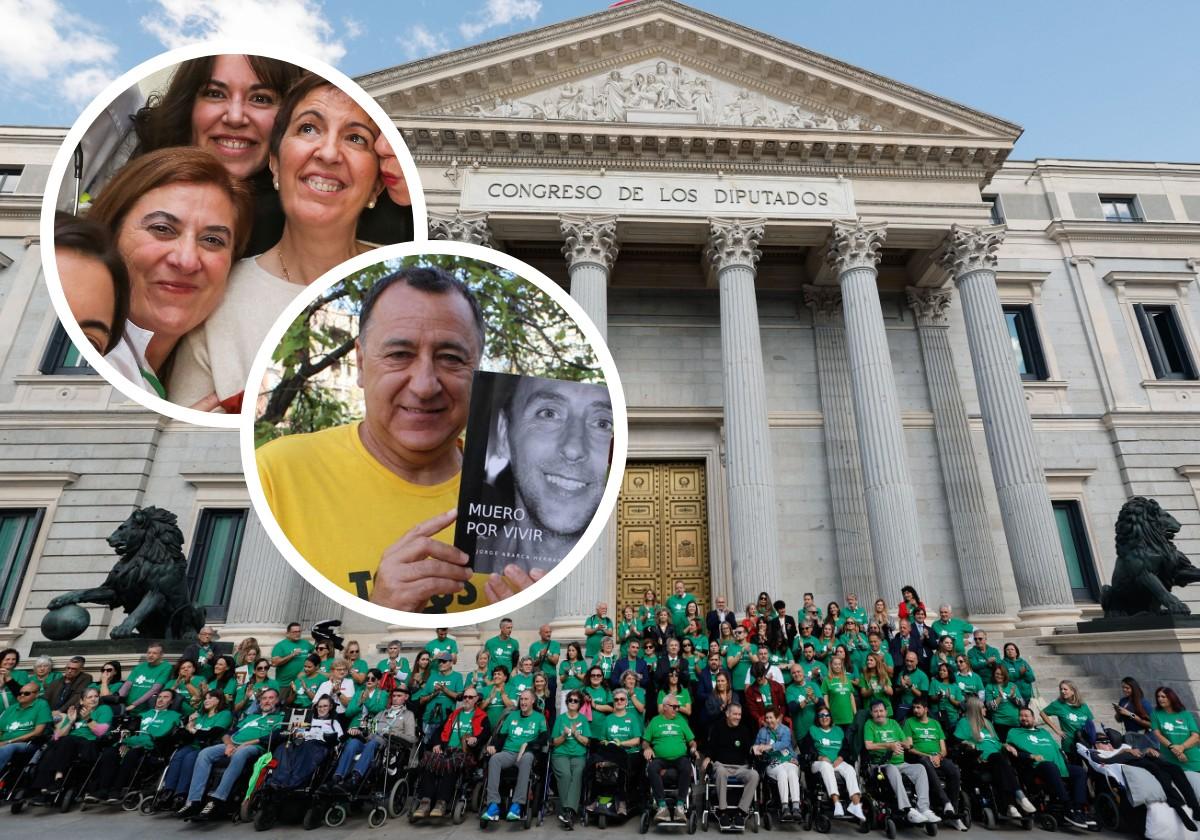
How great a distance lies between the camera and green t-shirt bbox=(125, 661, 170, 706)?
9195 millimetres

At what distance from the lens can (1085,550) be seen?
19.8 meters

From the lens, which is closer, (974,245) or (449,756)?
(449,756)

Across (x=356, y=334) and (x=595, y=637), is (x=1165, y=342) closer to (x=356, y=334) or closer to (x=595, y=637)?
(x=595, y=637)

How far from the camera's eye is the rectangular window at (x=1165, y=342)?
73.4 feet

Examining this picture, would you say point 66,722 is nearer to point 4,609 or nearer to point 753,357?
point 4,609

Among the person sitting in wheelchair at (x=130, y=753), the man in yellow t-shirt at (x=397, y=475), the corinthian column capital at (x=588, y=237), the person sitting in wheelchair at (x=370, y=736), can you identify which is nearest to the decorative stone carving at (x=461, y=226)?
the corinthian column capital at (x=588, y=237)

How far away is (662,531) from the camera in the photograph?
19547mm

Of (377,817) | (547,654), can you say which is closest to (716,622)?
(547,654)

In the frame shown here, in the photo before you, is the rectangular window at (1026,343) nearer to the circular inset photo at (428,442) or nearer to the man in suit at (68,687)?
the circular inset photo at (428,442)

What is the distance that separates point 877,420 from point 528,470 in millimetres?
15450

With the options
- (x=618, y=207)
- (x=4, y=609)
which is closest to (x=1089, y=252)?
(x=618, y=207)

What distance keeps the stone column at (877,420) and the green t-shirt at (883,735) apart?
292 inches

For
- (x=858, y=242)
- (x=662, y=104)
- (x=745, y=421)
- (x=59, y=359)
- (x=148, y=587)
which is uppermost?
(x=662, y=104)

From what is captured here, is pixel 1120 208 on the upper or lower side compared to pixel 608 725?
upper
